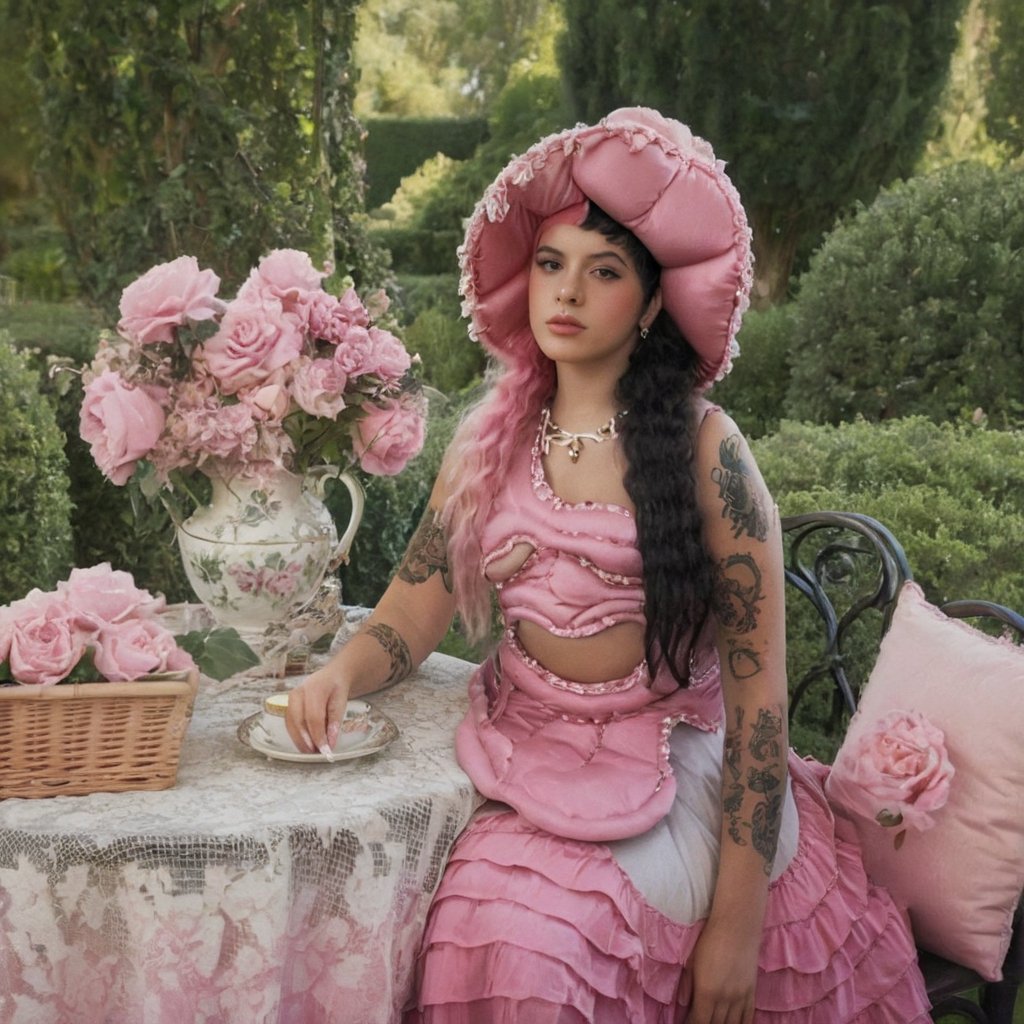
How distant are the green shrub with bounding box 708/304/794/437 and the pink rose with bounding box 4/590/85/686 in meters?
5.95

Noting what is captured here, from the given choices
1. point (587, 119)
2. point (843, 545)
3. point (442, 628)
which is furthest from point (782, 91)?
point (442, 628)

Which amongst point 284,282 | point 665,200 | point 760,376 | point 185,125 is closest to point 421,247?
point 760,376

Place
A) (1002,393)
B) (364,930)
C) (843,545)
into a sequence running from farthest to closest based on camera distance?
(1002,393) < (843,545) < (364,930)

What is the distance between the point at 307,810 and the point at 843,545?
4.98ft

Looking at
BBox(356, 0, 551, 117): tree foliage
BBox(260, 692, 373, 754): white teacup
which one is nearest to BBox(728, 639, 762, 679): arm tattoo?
BBox(260, 692, 373, 754): white teacup

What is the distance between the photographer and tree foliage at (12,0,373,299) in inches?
177

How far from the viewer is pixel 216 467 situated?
2230 mm

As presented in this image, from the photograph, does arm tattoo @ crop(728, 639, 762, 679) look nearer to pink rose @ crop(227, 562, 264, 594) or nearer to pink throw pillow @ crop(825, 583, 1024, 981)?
pink throw pillow @ crop(825, 583, 1024, 981)

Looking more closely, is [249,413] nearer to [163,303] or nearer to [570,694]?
[163,303]

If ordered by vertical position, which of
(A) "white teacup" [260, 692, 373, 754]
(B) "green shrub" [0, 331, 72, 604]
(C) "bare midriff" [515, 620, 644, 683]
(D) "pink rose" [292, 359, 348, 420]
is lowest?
(B) "green shrub" [0, 331, 72, 604]

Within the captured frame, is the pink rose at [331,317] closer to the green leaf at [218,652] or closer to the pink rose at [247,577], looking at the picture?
the pink rose at [247,577]

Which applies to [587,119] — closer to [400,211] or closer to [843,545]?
[843,545]

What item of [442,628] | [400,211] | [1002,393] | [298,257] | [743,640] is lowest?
[400,211]

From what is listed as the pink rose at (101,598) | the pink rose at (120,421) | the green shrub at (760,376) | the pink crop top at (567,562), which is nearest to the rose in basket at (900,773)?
the pink crop top at (567,562)
